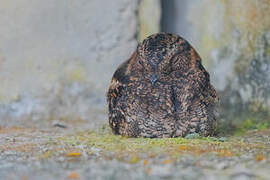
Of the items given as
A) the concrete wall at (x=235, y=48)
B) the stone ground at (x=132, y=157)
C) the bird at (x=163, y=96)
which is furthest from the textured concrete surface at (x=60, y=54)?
the bird at (x=163, y=96)

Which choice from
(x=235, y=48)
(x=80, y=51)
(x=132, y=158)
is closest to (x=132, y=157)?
(x=132, y=158)

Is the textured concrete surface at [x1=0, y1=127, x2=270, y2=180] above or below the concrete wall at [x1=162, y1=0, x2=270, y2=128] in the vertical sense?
below

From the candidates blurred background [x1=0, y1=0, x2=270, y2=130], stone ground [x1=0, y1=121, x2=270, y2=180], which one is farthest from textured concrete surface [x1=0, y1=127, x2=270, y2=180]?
blurred background [x1=0, y1=0, x2=270, y2=130]

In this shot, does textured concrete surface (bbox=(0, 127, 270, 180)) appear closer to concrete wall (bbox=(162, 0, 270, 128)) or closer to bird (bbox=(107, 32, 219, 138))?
bird (bbox=(107, 32, 219, 138))

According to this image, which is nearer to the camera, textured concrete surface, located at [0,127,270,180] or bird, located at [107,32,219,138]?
textured concrete surface, located at [0,127,270,180]

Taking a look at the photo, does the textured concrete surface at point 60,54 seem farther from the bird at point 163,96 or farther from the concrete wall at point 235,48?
the bird at point 163,96

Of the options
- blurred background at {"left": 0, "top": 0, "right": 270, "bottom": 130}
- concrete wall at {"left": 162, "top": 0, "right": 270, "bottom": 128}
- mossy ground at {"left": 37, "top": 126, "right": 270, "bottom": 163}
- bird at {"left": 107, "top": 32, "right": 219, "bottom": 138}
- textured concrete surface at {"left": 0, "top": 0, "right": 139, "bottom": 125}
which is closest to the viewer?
mossy ground at {"left": 37, "top": 126, "right": 270, "bottom": 163}

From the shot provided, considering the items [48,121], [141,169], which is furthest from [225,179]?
[48,121]
